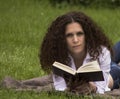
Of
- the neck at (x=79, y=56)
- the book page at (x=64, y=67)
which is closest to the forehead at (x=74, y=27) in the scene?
the neck at (x=79, y=56)

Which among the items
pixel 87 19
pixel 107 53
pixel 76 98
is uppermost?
pixel 87 19

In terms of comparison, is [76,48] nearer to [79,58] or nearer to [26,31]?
[79,58]

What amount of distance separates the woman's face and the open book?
32 centimetres

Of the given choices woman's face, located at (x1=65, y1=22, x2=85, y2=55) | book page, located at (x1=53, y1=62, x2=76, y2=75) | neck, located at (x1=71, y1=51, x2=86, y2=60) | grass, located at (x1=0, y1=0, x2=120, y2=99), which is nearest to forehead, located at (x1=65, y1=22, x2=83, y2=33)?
woman's face, located at (x1=65, y1=22, x2=85, y2=55)

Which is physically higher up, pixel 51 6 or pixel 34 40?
pixel 51 6

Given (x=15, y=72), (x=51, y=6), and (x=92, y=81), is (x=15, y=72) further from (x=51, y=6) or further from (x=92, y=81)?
(x=51, y=6)

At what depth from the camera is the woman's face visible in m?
6.50

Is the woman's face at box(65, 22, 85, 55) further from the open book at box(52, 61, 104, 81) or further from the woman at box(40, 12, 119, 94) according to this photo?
the open book at box(52, 61, 104, 81)

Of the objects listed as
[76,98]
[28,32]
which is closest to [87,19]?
[76,98]

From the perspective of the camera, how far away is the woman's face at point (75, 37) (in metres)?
6.50

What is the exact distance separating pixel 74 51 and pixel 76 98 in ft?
1.92

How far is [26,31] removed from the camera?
12383 mm

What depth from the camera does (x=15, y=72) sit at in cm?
833

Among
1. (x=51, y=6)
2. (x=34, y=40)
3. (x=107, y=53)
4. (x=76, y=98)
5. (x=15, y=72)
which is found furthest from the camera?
(x=51, y=6)
